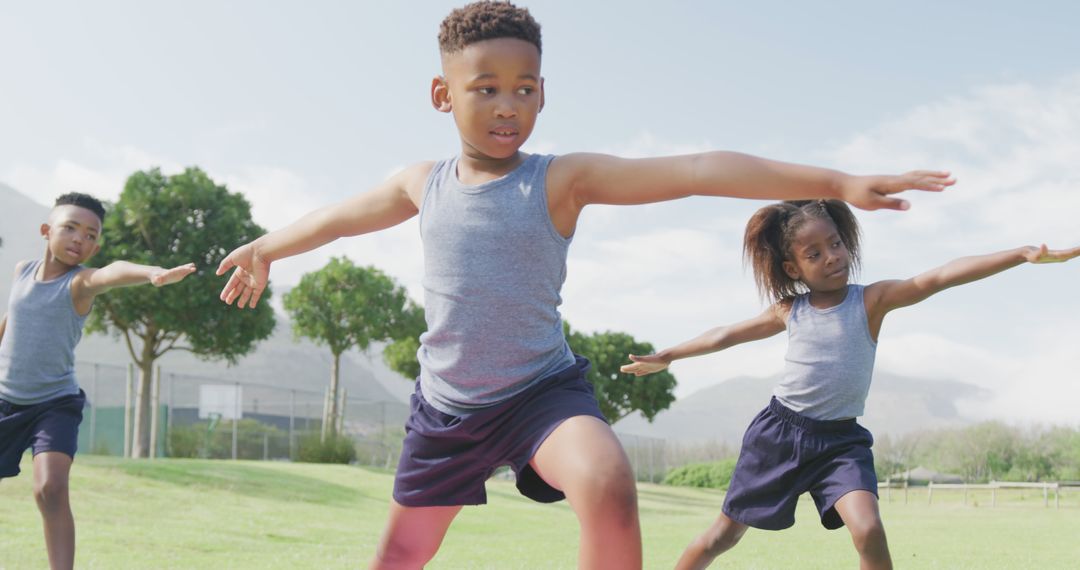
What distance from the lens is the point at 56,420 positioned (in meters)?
5.93

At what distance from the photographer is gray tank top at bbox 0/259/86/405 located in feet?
19.9

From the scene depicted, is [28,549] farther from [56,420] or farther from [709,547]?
[709,547]

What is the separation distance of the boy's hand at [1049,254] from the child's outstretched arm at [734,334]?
1.39m

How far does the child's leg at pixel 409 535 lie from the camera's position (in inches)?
144

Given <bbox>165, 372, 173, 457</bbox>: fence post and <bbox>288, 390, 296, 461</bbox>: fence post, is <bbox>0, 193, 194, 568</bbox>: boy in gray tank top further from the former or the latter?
<bbox>288, 390, 296, 461</bbox>: fence post

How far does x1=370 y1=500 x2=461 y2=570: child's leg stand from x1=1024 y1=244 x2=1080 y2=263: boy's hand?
251cm

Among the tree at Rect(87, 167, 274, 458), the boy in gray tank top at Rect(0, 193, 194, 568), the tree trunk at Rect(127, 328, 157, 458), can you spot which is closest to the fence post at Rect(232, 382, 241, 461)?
the tree trunk at Rect(127, 328, 157, 458)

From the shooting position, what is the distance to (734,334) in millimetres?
5418

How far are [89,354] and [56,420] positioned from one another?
408 ft

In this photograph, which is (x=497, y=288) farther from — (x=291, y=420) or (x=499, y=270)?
(x=291, y=420)

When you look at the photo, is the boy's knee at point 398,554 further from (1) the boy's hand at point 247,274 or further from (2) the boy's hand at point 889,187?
(2) the boy's hand at point 889,187

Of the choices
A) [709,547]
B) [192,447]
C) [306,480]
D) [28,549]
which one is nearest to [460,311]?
[709,547]

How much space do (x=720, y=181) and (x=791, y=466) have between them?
8.25 ft

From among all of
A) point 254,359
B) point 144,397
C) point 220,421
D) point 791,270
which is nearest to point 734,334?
point 791,270
